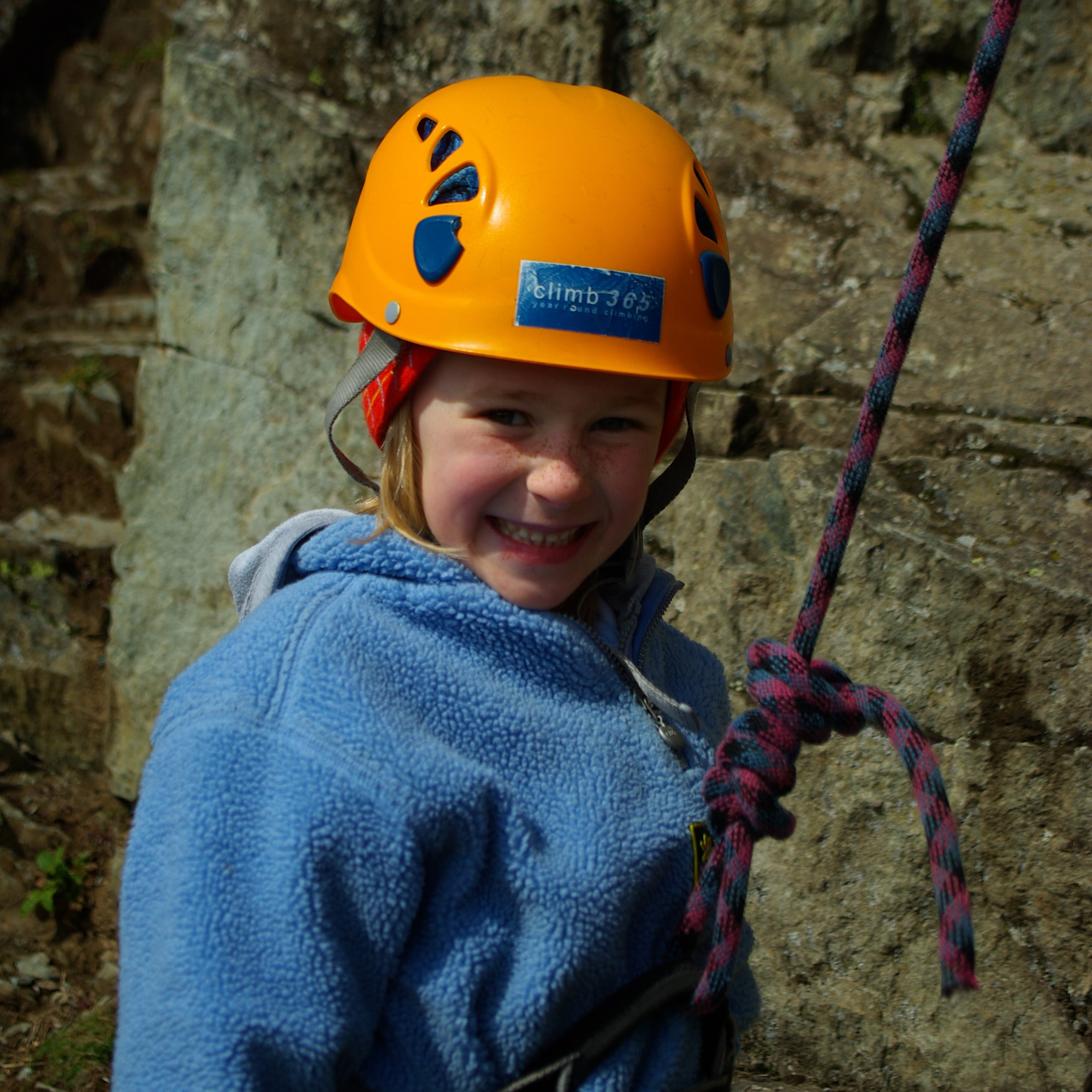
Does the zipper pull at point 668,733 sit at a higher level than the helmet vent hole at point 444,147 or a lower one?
lower

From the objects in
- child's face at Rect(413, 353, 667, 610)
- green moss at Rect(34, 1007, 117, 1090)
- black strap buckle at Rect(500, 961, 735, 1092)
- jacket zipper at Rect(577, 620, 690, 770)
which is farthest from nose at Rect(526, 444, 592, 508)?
green moss at Rect(34, 1007, 117, 1090)

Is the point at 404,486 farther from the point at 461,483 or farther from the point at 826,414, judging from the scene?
the point at 826,414

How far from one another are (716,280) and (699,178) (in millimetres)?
177

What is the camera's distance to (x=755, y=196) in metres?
3.33

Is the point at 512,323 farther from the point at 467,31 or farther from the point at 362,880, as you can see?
the point at 467,31

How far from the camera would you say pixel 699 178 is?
163cm

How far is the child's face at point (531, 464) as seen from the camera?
4.73 feet

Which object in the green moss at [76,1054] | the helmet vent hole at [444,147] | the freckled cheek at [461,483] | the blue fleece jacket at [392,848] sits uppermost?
the helmet vent hole at [444,147]

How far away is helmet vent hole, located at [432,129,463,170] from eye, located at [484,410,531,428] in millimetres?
393

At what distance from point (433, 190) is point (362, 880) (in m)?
0.97

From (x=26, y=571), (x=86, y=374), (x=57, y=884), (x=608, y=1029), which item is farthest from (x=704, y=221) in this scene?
(x=86, y=374)

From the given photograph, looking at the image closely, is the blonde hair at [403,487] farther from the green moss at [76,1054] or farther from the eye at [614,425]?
the green moss at [76,1054]

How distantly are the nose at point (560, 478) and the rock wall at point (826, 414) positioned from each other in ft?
4.48

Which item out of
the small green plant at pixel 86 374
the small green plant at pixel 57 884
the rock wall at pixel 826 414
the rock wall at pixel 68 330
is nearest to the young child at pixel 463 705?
the rock wall at pixel 826 414
